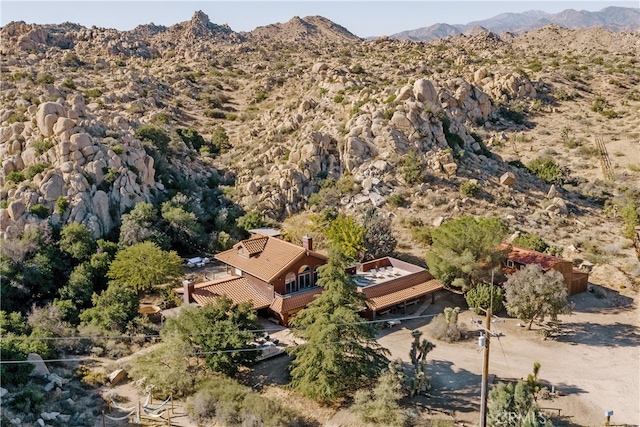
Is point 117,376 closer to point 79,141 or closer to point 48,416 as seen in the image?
point 48,416

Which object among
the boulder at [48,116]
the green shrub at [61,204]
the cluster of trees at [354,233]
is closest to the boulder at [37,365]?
the green shrub at [61,204]

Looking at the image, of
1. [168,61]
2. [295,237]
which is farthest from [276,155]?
[168,61]

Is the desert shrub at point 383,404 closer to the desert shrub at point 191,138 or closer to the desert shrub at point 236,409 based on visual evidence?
the desert shrub at point 236,409

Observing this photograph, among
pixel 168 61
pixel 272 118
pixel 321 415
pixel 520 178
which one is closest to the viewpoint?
pixel 321 415

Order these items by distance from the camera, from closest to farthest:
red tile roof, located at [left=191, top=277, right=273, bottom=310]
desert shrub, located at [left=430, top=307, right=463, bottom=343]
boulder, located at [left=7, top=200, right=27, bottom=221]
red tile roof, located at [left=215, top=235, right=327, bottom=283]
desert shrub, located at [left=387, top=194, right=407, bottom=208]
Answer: desert shrub, located at [left=430, top=307, right=463, bottom=343] → red tile roof, located at [left=191, top=277, right=273, bottom=310] → red tile roof, located at [left=215, top=235, right=327, bottom=283] → boulder, located at [left=7, top=200, right=27, bottom=221] → desert shrub, located at [left=387, top=194, right=407, bottom=208]

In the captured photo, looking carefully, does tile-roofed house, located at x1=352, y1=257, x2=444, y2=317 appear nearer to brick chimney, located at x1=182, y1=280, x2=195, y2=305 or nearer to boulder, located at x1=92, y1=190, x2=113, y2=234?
brick chimney, located at x1=182, y1=280, x2=195, y2=305

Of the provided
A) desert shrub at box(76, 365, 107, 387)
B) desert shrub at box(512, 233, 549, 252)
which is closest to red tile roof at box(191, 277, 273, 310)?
desert shrub at box(76, 365, 107, 387)

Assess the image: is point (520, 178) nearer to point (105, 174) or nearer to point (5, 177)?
point (105, 174)
